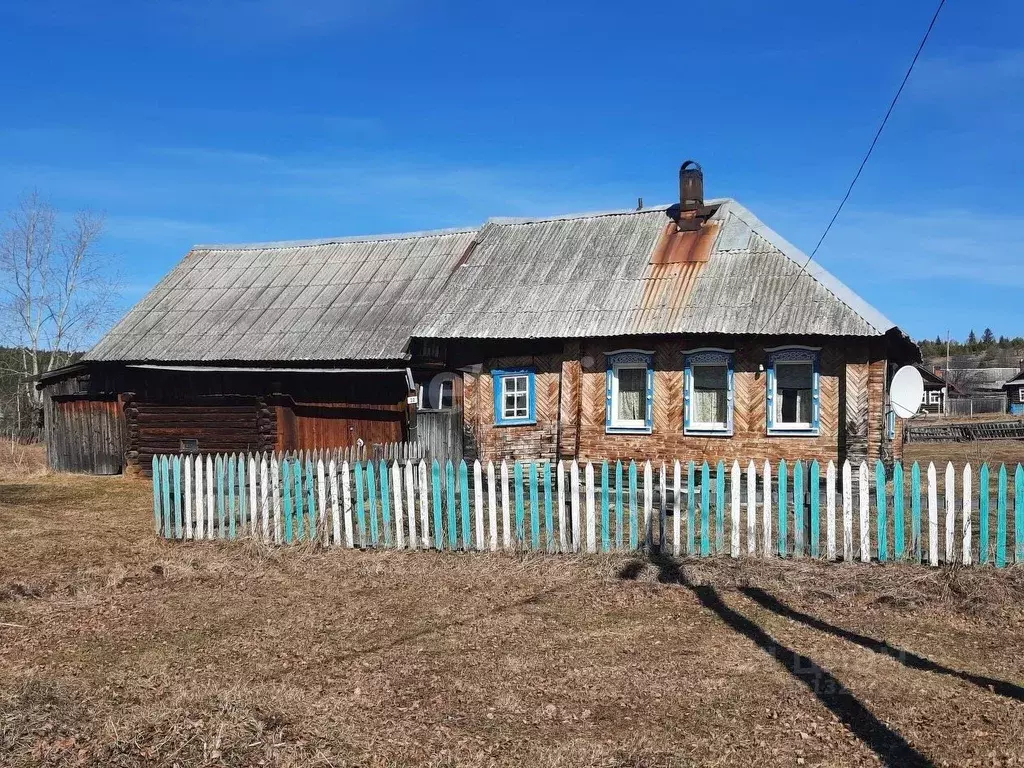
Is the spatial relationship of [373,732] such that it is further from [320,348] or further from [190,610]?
[320,348]

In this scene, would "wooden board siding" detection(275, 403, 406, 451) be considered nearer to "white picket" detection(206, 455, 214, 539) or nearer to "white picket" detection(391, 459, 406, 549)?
"white picket" detection(206, 455, 214, 539)

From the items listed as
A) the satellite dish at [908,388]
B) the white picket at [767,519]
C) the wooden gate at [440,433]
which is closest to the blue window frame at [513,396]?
the wooden gate at [440,433]

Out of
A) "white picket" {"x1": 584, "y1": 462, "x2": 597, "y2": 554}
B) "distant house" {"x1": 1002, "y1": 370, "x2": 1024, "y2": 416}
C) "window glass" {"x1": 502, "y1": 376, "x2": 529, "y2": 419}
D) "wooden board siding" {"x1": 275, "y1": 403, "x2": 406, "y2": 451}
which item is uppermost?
"window glass" {"x1": 502, "y1": 376, "x2": 529, "y2": 419}

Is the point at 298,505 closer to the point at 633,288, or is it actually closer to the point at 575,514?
the point at 575,514

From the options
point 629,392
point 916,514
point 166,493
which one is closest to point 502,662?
point 916,514

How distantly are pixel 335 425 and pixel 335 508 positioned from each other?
8.99 meters

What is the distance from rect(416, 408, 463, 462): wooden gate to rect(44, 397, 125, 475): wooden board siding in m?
8.18

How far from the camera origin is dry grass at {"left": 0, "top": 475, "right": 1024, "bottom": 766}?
4613 mm

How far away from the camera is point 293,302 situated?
69.8 ft

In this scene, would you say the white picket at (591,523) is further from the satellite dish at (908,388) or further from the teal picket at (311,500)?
the satellite dish at (908,388)

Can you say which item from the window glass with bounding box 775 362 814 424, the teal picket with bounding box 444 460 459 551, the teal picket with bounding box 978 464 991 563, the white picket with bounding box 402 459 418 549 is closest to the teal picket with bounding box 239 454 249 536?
the white picket with bounding box 402 459 418 549

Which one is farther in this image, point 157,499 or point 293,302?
point 293,302

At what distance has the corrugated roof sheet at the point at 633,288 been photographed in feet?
50.1

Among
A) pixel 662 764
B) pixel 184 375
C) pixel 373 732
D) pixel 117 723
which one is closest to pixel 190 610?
pixel 117 723
